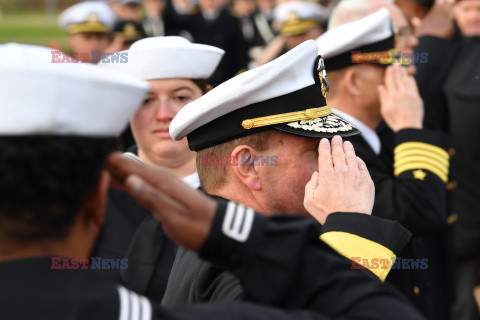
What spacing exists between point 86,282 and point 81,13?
24.2 ft

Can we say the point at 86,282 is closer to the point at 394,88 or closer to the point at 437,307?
the point at 394,88

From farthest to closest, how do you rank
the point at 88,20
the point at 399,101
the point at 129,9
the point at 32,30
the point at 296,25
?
the point at 32,30, the point at 129,9, the point at 296,25, the point at 88,20, the point at 399,101

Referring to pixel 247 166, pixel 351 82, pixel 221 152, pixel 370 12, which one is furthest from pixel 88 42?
pixel 247 166

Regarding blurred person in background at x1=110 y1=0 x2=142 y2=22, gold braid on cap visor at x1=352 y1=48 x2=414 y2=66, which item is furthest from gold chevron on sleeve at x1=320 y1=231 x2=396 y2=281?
blurred person in background at x1=110 y1=0 x2=142 y2=22

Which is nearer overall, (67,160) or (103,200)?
(67,160)

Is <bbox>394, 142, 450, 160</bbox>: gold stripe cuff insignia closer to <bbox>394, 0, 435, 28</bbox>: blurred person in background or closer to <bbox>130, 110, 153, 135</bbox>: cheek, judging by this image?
<bbox>130, 110, 153, 135</bbox>: cheek

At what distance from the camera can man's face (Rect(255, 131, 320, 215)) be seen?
2.33 meters

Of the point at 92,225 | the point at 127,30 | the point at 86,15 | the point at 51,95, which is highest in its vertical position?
the point at 51,95

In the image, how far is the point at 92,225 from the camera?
1.46 meters

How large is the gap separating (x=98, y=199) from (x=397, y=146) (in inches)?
91.5

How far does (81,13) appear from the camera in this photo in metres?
8.33

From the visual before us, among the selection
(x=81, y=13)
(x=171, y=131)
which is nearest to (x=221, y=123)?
(x=171, y=131)

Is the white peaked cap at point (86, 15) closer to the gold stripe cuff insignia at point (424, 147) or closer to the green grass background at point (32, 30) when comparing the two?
the gold stripe cuff insignia at point (424, 147)

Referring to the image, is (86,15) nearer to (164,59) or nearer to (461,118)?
(461,118)
